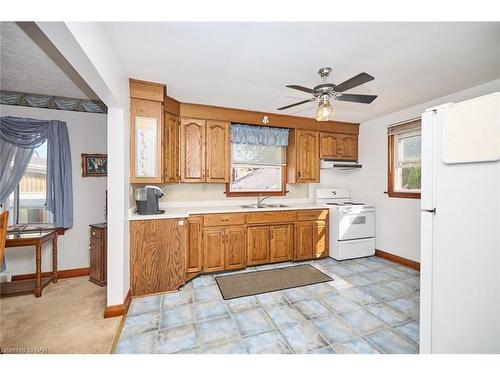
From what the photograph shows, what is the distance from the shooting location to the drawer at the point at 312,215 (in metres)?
3.56

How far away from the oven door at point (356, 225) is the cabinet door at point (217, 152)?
2010mm

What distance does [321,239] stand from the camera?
3.68 meters

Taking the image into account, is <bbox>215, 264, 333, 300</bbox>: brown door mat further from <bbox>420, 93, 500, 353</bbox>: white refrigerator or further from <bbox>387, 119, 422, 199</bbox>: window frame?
<bbox>387, 119, 422, 199</bbox>: window frame

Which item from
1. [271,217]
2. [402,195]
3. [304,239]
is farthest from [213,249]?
[402,195]

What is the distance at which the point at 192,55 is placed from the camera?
197cm

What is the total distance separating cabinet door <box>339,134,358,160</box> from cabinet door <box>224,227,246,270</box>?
2.43 meters

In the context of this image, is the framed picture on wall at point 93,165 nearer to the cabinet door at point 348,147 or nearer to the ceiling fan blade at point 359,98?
the ceiling fan blade at point 359,98

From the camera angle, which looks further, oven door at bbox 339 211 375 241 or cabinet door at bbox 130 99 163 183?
oven door at bbox 339 211 375 241

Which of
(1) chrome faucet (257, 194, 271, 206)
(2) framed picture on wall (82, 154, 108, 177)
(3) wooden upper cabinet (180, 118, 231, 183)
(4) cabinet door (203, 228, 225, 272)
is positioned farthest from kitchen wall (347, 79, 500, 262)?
(2) framed picture on wall (82, 154, 108, 177)

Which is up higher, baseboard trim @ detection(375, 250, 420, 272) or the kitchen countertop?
the kitchen countertop

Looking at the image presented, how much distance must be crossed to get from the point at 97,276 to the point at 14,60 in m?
2.43

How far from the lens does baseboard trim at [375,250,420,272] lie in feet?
10.7
